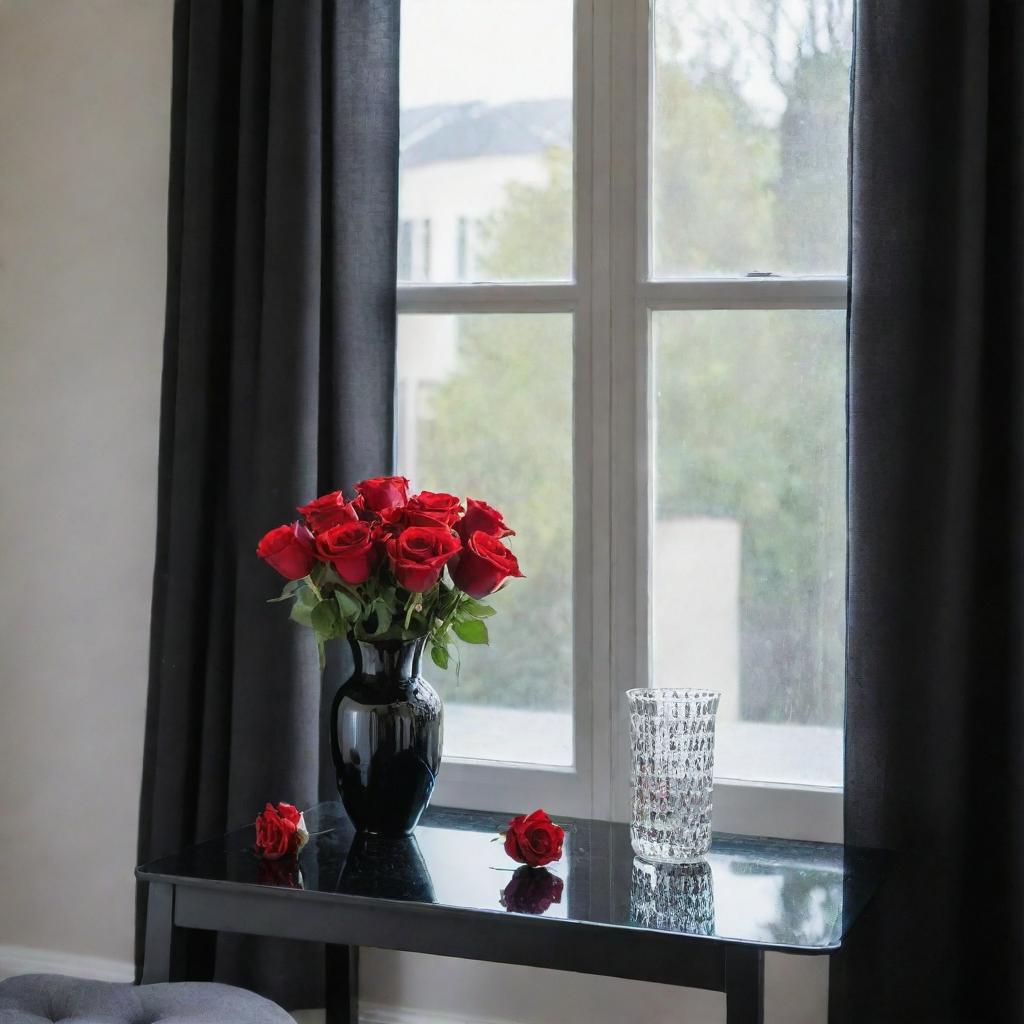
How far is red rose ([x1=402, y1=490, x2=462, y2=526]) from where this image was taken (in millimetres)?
1823

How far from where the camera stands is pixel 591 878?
176cm

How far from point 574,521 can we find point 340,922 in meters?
0.87

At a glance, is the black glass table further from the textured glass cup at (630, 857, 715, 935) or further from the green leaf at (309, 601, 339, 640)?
the green leaf at (309, 601, 339, 640)

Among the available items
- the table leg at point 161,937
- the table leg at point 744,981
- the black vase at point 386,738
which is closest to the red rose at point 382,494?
the black vase at point 386,738

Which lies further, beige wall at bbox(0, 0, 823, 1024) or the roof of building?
beige wall at bbox(0, 0, 823, 1024)

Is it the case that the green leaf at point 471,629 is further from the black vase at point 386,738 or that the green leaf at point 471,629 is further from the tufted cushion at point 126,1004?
the tufted cushion at point 126,1004

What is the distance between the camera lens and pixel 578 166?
7.52ft

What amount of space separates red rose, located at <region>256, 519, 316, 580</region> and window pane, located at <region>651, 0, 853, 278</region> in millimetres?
872

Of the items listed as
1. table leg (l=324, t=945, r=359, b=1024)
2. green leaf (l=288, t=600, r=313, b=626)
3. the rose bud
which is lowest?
table leg (l=324, t=945, r=359, b=1024)

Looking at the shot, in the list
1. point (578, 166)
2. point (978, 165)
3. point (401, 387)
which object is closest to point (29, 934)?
point (401, 387)

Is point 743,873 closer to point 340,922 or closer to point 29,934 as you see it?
point 340,922

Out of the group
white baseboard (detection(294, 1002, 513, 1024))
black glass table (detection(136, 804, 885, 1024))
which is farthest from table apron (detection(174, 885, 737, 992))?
white baseboard (detection(294, 1002, 513, 1024))

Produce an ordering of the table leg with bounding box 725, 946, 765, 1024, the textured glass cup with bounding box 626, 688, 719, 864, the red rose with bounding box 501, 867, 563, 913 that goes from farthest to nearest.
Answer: the textured glass cup with bounding box 626, 688, 719, 864
the red rose with bounding box 501, 867, 563, 913
the table leg with bounding box 725, 946, 765, 1024

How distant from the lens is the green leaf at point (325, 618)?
1861 millimetres
